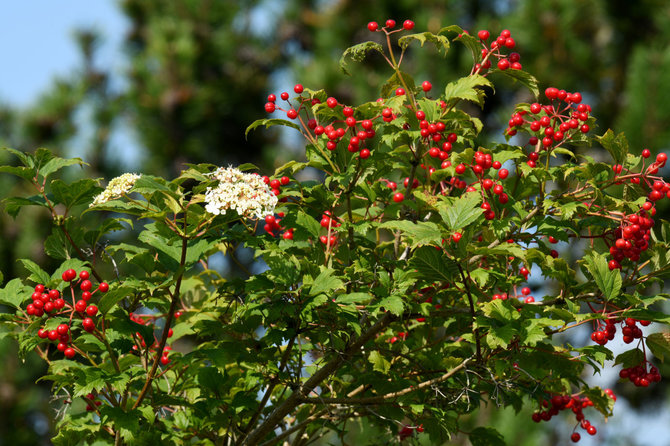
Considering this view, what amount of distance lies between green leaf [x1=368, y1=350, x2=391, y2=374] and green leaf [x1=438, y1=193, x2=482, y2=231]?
0.65 metres

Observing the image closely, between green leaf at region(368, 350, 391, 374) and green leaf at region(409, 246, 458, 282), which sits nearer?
green leaf at region(409, 246, 458, 282)

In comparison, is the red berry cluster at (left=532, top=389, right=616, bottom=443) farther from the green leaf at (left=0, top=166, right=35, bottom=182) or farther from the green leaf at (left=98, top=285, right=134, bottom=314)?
the green leaf at (left=0, top=166, right=35, bottom=182)

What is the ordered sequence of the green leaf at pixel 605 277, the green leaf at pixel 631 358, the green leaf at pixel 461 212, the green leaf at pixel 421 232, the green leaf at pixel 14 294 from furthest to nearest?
the green leaf at pixel 631 358 → the green leaf at pixel 14 294 → the green leaf at pixel 605 277 → the green leaf at pixel 461 212 → the green leaf at pixel 421 232

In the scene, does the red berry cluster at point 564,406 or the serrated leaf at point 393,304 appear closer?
the serrated leaf at point 393,304

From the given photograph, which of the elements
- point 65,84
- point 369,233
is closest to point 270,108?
point 369,233

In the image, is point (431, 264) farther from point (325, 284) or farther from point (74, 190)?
point (74, 190)

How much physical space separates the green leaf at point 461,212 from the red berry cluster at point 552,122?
35 cm

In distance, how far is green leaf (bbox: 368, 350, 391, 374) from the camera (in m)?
2.61

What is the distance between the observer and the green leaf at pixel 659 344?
254 centimetres

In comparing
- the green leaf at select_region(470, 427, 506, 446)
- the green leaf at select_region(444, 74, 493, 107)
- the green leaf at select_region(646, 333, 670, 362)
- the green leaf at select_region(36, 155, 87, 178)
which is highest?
the green leaf at select_region(36, 155, 87, 178)

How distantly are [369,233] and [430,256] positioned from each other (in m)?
0.63

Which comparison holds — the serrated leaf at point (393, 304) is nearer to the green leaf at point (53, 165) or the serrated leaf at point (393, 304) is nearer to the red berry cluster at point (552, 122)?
the red berry cluster at point (552, 122)

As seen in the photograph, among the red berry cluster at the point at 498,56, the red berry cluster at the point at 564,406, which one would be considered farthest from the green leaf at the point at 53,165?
the red berry cluster at the point at 564,406

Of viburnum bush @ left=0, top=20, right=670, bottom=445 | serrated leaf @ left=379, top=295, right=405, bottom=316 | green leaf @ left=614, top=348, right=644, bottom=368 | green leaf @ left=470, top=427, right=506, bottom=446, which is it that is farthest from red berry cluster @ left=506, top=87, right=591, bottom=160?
green leaf @ left=470, top=427, right=506, bottom=446
